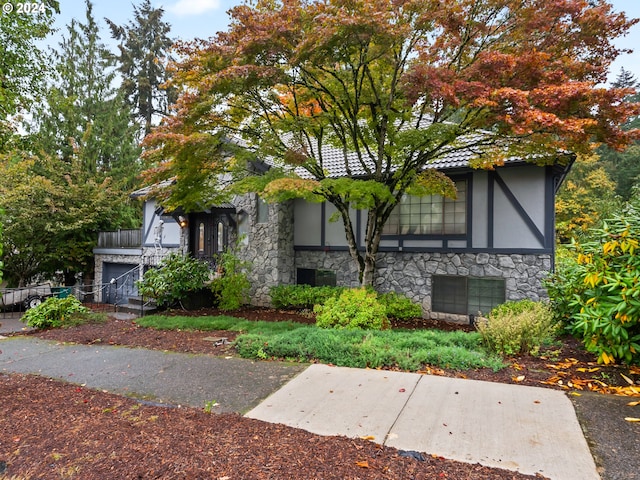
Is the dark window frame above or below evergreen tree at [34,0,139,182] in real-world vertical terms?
below

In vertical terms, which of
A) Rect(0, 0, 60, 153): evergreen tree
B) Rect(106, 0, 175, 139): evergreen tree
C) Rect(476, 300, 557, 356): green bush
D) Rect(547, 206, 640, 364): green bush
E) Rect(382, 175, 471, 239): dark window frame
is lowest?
Rect(476, 300, 557, 356): green bush

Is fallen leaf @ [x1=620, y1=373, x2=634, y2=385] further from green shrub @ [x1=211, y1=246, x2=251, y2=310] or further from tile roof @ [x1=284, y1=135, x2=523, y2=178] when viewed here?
green shrub @ [x1=211, y1=246, x2=251, y2=310]

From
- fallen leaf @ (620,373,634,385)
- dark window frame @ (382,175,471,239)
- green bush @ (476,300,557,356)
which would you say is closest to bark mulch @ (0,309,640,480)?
fallen leaf @ (620,373,634,385)

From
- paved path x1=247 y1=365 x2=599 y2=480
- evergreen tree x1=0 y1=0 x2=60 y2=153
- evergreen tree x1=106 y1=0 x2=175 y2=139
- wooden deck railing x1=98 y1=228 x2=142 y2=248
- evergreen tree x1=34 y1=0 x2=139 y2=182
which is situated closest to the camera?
paved path x1=247 y1=365 x2=599 y2=480

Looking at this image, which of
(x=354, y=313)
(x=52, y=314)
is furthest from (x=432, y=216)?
(x=52, y=314)

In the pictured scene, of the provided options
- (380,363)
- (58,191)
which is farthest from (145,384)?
(58,191)

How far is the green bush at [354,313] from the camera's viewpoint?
6.79 metres

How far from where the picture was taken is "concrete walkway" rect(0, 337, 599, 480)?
270 centimetres

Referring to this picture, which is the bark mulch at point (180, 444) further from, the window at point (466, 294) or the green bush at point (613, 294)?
the window at point (466, 294)

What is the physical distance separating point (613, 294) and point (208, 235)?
1058 cm

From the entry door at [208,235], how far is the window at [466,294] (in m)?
6.47

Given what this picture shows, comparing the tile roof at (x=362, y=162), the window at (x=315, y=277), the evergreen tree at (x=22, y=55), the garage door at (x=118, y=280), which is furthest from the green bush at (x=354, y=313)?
the garage door at (x=118, y=280)

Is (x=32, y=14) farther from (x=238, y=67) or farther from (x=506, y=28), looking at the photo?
(x=506, y=28)

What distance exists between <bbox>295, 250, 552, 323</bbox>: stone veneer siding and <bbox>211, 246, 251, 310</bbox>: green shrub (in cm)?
179
